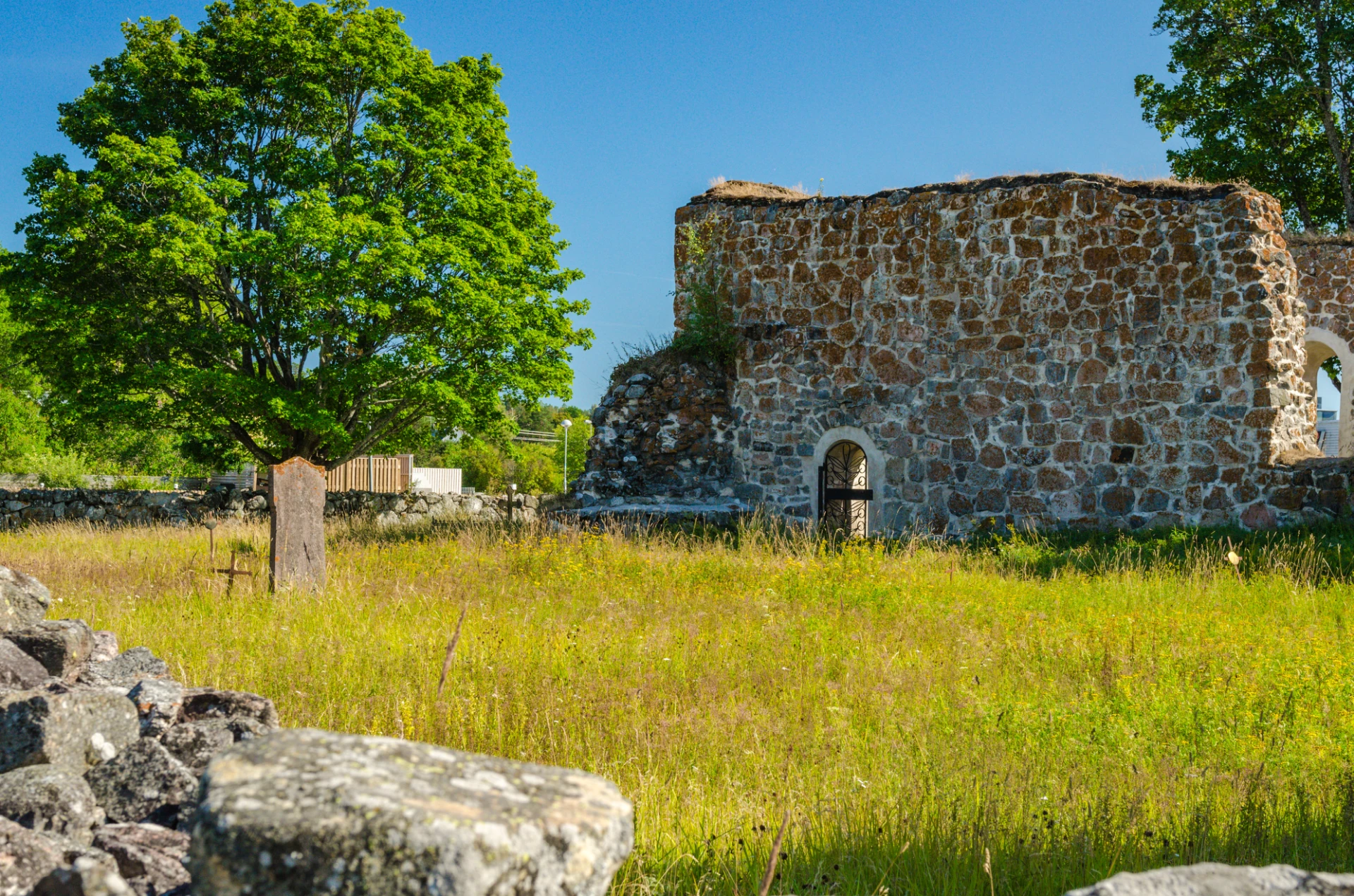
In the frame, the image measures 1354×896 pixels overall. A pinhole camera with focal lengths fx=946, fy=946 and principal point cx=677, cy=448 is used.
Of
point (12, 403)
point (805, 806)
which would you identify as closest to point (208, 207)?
point (805, 806)

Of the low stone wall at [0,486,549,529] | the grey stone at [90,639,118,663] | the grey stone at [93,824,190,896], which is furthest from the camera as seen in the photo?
the low stone wall at [0,486,549,529]

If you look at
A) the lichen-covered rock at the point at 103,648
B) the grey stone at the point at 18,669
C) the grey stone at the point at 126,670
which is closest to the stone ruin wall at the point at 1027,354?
the lichen-covered rock at the point at 103,648

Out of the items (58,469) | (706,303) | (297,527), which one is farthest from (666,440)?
(58,469)

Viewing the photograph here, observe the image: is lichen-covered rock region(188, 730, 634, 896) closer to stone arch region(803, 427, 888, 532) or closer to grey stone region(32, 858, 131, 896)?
grey stone region(32, 858, 131, 896)

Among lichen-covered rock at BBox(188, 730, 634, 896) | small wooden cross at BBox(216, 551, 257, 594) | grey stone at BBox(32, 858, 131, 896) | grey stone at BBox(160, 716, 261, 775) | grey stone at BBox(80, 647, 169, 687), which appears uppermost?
lichen-covered rock at BBox(188, 730, 634, 896)

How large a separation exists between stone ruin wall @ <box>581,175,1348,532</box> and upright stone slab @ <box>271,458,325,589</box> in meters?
8.75

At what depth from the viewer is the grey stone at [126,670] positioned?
16.4ft

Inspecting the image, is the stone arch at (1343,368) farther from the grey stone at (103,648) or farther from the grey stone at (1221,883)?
the grey stone at (103,648)

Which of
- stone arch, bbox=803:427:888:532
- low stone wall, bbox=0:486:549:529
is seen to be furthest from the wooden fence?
stone arch, bbox=803:427:888:532

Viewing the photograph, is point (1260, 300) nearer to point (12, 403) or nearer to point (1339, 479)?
point (1339, 479)

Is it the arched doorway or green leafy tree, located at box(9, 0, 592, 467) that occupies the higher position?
green leafy tree, located at box(9, 0, 592, 467)

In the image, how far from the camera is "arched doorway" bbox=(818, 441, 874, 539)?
1702cm

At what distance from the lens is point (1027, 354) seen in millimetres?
15641

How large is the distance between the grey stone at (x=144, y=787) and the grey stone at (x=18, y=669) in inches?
45.7
